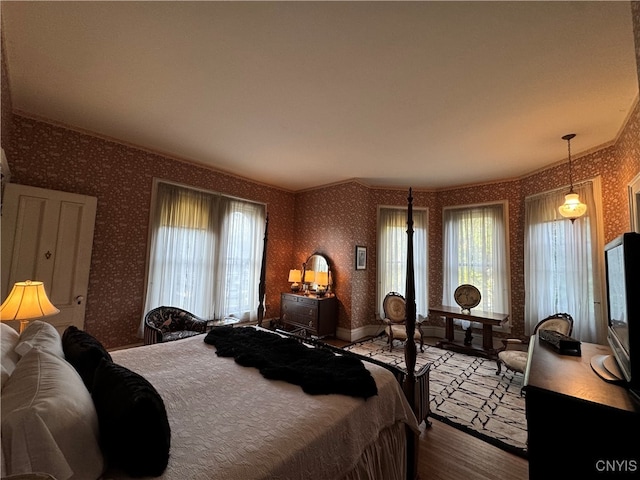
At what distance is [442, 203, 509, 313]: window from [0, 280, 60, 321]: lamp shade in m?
5.45

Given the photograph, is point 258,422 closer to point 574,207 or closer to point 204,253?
point 204,253

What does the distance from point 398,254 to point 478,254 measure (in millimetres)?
1384

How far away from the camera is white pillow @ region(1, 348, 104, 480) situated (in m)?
0.75

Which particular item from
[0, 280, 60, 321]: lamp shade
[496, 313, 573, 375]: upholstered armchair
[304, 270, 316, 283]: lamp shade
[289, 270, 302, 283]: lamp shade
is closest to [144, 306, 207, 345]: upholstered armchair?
[0, 280, 60, 321]: lamp shade

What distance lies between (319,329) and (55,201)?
3831 mm

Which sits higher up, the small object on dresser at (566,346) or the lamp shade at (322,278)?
the lamp shade at (322,278)

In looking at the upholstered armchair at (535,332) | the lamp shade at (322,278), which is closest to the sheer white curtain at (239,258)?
the lamp shade at (322,278)

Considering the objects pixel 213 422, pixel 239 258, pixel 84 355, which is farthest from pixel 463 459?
pixel 239 258

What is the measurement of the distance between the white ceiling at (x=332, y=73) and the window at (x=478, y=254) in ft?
4.67

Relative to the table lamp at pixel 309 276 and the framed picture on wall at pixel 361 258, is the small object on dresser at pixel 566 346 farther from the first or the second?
the table lamp at pixel 309 276

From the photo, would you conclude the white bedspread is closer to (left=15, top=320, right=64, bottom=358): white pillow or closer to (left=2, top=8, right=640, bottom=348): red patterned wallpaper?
(left=15, top=320, right=64, bottom=358): white pillow

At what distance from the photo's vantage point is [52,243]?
288 cm

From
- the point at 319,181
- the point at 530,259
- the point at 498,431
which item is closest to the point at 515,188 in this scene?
the point at 530,259

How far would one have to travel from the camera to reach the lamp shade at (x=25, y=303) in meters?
1.91
